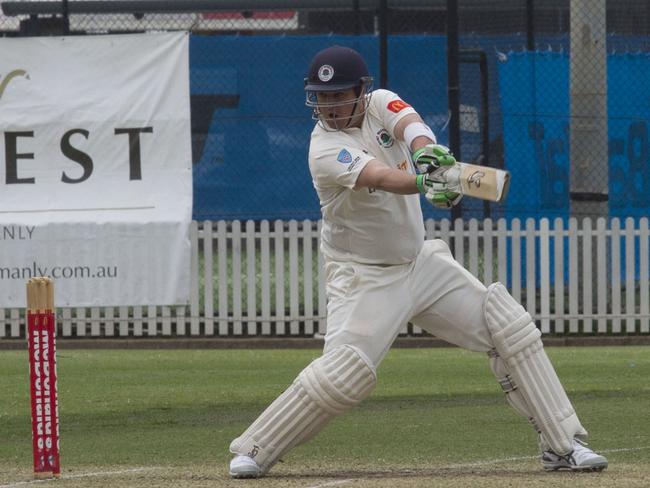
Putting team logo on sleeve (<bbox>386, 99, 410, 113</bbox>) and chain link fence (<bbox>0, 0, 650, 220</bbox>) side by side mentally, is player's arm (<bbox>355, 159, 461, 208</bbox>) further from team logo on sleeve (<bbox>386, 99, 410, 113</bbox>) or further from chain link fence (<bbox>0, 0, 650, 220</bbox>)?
chain link fence (<bbox>0, 0, 650, 220</bbox>)

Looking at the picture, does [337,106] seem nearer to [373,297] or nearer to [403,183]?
[403,183]

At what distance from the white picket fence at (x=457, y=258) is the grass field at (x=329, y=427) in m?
0.48

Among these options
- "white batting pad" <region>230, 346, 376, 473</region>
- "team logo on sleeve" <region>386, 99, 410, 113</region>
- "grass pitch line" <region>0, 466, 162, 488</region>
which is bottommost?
"grass pitch line" <region>0, 466, 162, 488</region>

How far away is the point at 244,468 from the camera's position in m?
6.93

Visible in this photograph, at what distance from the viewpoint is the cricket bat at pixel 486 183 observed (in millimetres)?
6289

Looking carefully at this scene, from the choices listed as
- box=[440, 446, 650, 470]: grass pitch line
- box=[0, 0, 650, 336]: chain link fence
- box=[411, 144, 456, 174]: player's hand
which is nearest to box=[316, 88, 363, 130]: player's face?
box=[411, 144, 456, 174]: player's hand

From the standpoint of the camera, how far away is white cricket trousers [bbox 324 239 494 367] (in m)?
6.96

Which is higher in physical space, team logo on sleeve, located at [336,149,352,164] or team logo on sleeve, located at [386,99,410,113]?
team logo on sleeve, located at [386,99,410,113]

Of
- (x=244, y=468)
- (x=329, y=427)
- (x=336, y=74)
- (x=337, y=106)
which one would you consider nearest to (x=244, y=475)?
(x=244, y=468)

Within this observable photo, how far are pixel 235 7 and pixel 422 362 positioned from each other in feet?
21.0

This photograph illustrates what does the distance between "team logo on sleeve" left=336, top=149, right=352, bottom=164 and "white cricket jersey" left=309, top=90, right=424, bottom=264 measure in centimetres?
4

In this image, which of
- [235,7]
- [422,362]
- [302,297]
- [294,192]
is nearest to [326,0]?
[235,7]

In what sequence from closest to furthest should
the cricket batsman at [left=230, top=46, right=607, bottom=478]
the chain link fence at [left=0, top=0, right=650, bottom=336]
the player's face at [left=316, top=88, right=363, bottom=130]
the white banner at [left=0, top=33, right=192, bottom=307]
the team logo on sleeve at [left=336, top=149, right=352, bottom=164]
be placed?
the team logo on sleeve at [left=336, top=149, right=352, bottom=164]
the cricket batsman at [left=230, top=46, right=607, bottom=478]
the player's face at [left=316, top=88, right=363, bottom=130]
the white banner at [left=0, top=33, right=192, bottom=307]
the chain link fence at [left=0, top=0, right=650, bottom=336]

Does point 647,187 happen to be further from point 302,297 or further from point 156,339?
point 156,339
